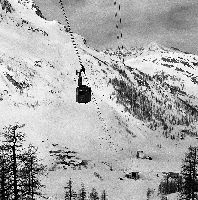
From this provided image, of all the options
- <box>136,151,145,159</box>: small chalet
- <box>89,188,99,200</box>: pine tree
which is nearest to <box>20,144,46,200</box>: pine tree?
<box>89,188,99,200</box>: pine tree

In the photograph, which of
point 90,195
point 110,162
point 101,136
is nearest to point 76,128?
point 101,136

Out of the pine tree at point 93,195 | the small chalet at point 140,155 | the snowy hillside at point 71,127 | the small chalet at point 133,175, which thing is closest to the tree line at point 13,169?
the pine tree at point 93,195

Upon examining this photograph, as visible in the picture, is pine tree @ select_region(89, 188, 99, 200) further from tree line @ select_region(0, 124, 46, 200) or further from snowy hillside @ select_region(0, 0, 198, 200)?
tree line @ select_region(0, 124, 46, 200)

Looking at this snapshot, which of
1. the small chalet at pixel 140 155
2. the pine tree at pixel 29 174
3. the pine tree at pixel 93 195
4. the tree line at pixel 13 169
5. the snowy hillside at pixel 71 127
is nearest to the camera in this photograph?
the tree line at pixel 13 169

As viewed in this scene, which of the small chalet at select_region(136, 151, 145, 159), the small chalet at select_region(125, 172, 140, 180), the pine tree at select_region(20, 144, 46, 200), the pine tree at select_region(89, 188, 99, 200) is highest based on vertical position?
the pine tree at select_region(20, 144, 46, 200)

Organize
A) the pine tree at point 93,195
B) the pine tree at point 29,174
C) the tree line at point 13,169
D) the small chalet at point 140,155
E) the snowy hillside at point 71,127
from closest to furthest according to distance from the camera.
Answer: the tree line at point 13,169
the pine tree at point 29,174
the pine tree at point 93,195
the snowy hillside at point 71,127
the small chalet at point 140,155

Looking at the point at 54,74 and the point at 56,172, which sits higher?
the point at 54,74

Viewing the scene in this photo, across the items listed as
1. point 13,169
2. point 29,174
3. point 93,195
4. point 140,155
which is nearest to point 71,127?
point 140,155

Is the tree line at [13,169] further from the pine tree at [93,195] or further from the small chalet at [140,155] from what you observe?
the small chalet at [140,155]

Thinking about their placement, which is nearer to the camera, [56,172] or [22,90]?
[56,172]

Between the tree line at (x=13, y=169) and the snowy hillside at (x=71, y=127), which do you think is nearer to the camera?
the tree line at (x=13, y=169)

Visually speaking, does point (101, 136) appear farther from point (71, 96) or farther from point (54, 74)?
point (54, 74)
